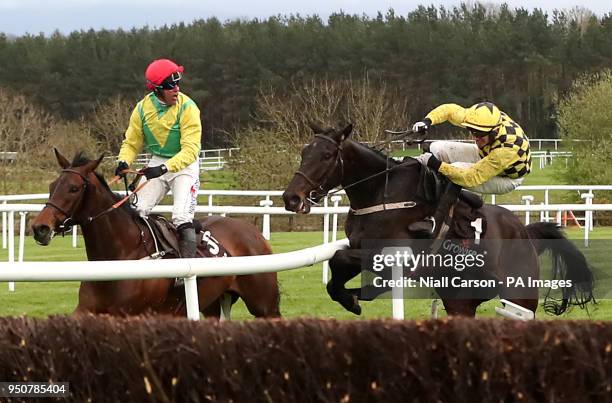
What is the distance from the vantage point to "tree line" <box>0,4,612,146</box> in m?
54.6

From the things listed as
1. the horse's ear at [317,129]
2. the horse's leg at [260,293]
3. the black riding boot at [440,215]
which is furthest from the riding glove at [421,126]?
the horse's leg at [260,293]

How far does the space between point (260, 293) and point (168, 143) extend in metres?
1.05

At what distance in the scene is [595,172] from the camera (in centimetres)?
3066

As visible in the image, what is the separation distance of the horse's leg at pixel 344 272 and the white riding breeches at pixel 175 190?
91 cm

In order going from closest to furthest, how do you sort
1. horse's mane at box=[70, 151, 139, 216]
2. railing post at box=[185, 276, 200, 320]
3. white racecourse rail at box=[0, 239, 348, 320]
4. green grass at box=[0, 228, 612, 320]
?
white racecourse rail at box=[0, 239, 348, 320] → railing post at box=[185, 276, 200, 320] → horse's mane at box=[70, 151, 139, 216] → green grass at box=[0, 228, 612, 320]

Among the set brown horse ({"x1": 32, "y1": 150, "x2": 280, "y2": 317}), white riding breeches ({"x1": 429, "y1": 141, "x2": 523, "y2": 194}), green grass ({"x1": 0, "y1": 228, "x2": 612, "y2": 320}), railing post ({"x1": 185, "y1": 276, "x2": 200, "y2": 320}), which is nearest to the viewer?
railing post ({"x1": 185, "y1": 276, "x2": 200, "y2": 320})

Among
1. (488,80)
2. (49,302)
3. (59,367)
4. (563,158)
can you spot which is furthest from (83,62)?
(59,367)

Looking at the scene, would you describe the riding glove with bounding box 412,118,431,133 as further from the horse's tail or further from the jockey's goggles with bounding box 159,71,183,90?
the jockey's goggles with bounding box 159,71,183,90

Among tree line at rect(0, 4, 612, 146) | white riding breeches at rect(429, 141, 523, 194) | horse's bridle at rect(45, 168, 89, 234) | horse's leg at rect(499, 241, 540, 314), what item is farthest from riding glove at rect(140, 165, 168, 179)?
tree line at rect(0, 4, 612, 146)

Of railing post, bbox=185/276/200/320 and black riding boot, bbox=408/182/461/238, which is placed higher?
black riding boot, bbox=408/182/461/238

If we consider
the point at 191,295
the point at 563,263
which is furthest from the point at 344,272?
the point at 191,295

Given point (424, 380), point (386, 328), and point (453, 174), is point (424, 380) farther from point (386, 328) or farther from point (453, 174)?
point (453, 174)

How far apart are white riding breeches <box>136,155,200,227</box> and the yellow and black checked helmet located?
1.61 m

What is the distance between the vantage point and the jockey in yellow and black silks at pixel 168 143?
21.0 feet
